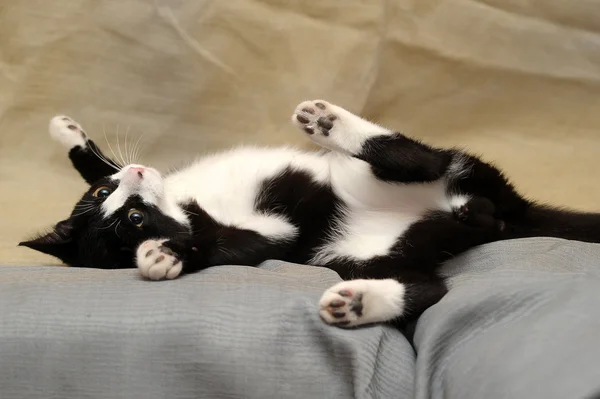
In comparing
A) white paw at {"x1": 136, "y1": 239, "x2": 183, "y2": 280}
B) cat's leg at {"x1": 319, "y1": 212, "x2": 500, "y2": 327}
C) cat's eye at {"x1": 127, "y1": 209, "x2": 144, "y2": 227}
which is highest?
cat's leg at {"x1": 319, "y1": 212, "x2": 500, "y2": 327}

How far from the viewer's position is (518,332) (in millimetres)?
809

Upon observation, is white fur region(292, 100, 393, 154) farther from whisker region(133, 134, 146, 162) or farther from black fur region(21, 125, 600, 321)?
whisker region(133, 134, 146, 162)

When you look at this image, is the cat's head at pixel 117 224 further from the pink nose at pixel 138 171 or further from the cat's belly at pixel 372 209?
the cat's belly at pixel 372 209

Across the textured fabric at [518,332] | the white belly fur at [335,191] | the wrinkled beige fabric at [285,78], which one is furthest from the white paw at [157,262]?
the wrinkled beige fabric at [285,78]

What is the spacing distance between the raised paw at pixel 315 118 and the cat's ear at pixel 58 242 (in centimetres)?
55

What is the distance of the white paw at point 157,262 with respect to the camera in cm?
107

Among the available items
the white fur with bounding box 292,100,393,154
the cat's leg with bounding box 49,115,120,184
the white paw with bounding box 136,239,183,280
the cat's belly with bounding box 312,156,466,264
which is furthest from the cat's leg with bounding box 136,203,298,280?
the cat's leg with bounding box 49,115,120,184

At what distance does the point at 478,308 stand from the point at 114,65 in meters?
1.29

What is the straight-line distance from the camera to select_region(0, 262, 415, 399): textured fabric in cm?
88

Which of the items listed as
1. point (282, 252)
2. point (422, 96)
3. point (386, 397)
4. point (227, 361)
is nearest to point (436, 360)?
point (386, 397)

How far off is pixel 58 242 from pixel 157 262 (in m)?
0.34

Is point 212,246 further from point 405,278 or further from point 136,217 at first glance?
point 405,278

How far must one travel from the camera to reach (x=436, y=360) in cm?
91

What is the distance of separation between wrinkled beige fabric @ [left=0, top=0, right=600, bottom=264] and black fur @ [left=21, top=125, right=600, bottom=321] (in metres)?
0.44
